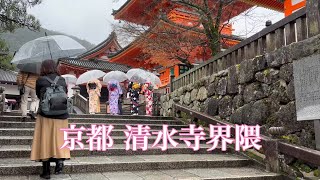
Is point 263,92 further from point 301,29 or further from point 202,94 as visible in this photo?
point 202,94

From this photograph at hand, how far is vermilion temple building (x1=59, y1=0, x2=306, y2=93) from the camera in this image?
14.7m

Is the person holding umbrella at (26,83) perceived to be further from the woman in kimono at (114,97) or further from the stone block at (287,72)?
the stone block at (287,72)

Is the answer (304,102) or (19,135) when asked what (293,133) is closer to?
(304,102)

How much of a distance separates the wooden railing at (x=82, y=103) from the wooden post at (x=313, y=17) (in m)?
13.5

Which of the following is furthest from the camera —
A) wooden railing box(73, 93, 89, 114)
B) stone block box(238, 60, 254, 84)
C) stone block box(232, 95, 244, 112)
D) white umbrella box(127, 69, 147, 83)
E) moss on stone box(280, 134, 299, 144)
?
wooden railing box(73, 93, 89, 114)

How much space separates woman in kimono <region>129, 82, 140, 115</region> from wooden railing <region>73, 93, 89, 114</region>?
3.45 metres

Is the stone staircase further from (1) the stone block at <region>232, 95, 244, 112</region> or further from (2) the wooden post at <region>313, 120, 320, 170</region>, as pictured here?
(1) the stone block at <region>232, 95, 244, 112</region>

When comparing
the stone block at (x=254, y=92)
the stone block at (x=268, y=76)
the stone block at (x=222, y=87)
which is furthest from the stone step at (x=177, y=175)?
the stone block at (x=222, y=87)

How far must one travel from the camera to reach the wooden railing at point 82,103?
17.6 meters

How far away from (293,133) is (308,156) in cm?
98

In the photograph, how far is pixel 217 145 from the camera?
6.91 m

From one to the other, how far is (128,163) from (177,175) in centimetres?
82

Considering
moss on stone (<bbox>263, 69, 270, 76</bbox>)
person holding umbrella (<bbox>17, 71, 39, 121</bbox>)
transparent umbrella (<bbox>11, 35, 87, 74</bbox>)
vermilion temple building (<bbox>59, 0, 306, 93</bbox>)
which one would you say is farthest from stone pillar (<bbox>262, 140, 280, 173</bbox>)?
vermilion temple building (<bbox>59, 0, 306, 93</bbox>)

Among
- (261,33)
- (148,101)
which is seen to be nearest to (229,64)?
(261,33)
